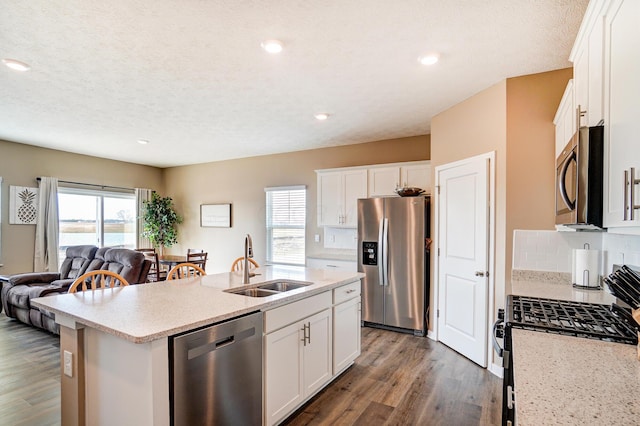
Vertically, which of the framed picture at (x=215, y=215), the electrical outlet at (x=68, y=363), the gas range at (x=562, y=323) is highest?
the framed picture at (x=215, y=215)

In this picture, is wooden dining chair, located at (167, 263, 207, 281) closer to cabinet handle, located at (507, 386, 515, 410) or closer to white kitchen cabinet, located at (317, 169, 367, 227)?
white kitchen cabinet, located at (317, 169, 367, 227)

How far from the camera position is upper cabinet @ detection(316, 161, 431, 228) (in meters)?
4.57

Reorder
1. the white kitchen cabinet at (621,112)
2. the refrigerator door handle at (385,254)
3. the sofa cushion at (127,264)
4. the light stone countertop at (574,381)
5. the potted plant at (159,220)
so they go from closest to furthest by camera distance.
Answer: the light stone countertop at (574,381), the white kitchen cabinet at (621,112), the sofa cushion at (127,264), the refrigerator door handle at (385,254), the potted plant at (159,220)

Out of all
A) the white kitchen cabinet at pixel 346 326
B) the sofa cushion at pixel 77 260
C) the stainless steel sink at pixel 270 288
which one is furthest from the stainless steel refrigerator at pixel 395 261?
the sofa cushion at pixel 77 260

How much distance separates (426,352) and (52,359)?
A: 375 cm

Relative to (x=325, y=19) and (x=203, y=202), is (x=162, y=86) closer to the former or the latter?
(x=325, y=19)

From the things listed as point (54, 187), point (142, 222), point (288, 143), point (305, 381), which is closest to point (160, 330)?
point (305, 381)

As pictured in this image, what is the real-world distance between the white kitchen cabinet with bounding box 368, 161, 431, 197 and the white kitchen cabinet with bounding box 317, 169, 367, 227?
0.47 ft

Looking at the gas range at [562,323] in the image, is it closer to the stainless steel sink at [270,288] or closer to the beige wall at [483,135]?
the beige wall at [483,135]

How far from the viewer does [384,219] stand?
437 cm

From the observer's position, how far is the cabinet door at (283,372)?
6.77 ft

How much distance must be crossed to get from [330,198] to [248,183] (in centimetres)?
205

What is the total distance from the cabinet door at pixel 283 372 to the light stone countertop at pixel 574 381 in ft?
4.46

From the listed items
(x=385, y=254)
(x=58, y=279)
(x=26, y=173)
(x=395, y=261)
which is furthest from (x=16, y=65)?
(x=395, y=261)
